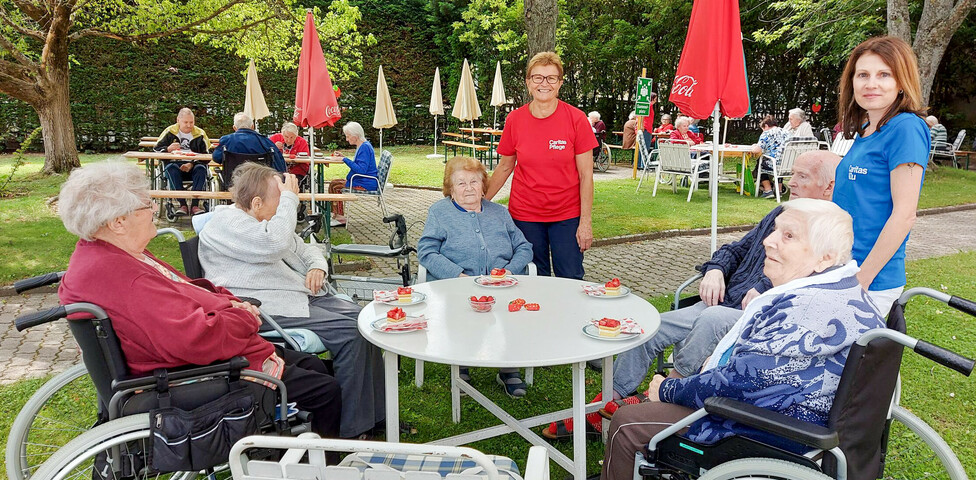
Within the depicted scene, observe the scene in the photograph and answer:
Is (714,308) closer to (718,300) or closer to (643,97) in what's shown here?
(718,300)

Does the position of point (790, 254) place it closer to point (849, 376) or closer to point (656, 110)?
point (849, 376)

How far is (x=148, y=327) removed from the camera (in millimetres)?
1981

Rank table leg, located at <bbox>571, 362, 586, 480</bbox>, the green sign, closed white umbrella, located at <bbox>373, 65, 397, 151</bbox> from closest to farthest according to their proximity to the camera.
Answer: table leg, located at <bbox>571, 362, 586, 480</bbox>, the green sign, closed white umbrella, located at <bbox>373, 65, 397, 151</bbox>

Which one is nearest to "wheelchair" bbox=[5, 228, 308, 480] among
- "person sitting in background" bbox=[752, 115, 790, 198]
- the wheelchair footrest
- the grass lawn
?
the grass lawn

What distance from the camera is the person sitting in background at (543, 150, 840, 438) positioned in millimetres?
2635

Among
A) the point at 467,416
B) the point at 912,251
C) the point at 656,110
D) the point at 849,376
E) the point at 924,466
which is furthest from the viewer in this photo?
the point at 656,110

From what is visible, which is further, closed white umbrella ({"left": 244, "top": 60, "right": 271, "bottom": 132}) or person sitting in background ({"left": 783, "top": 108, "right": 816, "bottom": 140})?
person sitting in background ({"left": 783, "top": 108, "right": 816, "bottom": 140})

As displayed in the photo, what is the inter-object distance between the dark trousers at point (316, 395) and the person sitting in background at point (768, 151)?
955 centimetres

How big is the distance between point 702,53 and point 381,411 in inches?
107

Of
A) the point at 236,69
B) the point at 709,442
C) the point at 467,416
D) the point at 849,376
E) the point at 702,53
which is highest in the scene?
the point at 236,69

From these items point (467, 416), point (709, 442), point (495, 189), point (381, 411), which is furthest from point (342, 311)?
point (709, 442)

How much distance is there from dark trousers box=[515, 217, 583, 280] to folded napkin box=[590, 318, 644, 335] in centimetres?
138

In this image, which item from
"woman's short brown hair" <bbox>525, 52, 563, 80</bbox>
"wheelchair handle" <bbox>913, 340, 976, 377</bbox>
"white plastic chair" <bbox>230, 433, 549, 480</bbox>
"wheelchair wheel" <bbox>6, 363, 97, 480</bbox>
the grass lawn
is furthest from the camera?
"woman's short brown hair" <bbox>525, 52, 563, 80</bbox>

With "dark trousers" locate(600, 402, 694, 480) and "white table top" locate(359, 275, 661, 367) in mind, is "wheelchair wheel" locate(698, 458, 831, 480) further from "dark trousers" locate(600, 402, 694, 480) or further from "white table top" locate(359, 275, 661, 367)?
"white table top" locate(359, 275, 661, 367)
